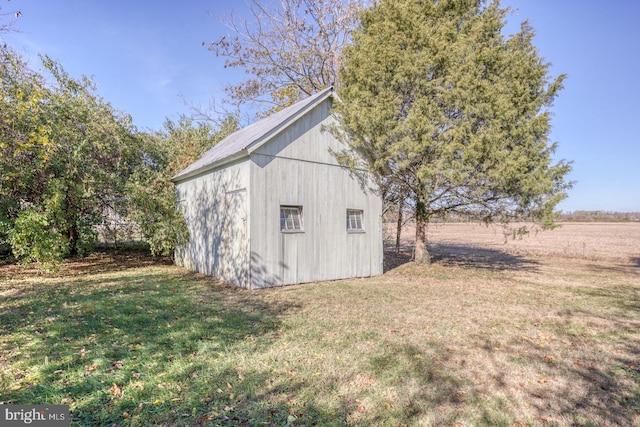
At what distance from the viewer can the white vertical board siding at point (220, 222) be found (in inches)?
355

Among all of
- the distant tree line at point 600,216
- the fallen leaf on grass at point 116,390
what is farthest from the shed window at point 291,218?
the distant tree line at point 600,216

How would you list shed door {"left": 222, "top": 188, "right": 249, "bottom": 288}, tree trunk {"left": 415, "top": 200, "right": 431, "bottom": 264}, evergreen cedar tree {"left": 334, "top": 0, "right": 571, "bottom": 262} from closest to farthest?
shed door {"left": 222, "top": 188, "right": 249, "bottom": 288}
evergreen cedar tree {"left": 334, "top": 0, "right": 571, "bottom": 262}
tree trunk {"left": 415, "top": 200, "right": 431, "bottom": 264}

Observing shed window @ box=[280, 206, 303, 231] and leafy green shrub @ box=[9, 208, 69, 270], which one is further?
shed window @ box=[280, 206, 303, 231]

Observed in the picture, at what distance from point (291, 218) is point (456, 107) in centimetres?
621

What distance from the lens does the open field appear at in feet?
10.3

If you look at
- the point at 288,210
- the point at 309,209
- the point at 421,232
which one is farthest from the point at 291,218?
the point at 421,232

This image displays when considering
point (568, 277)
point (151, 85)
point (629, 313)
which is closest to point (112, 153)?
point (151, 85)

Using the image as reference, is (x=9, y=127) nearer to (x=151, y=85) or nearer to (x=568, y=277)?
(x=151, y=85)

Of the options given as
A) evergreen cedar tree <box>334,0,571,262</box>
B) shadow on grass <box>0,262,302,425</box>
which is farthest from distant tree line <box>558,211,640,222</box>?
shadow on grass <box>0,262,302,425</box>

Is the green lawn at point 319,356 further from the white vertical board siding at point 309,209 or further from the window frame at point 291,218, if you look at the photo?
the window frame at point 291,218

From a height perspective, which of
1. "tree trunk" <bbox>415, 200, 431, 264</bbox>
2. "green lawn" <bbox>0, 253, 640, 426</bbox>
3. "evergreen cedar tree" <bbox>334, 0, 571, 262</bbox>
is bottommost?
"green lawn" <bbox>0, 253, 640, 426</bbox>

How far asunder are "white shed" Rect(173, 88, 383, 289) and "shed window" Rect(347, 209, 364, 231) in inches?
1.3

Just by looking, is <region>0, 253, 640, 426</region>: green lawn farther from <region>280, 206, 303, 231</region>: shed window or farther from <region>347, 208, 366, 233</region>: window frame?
<region>347, 208, 366, 233</region>: window frame

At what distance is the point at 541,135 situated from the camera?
33.7 feet
